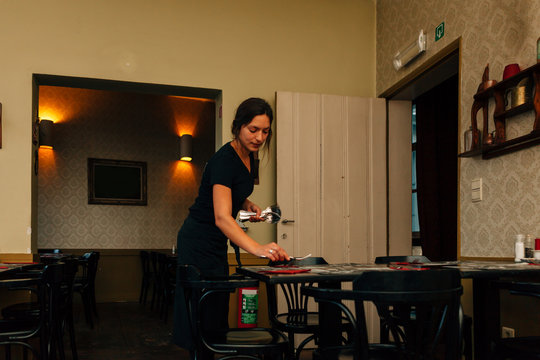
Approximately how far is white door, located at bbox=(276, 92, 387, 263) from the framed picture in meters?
4.28

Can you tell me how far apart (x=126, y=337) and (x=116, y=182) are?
3.52m

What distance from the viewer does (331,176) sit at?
15.0 feet

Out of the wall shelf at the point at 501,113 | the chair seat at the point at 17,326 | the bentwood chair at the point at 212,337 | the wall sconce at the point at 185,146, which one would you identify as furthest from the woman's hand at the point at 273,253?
the wall sconce at the point at 185,146

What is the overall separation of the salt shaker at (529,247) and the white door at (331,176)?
1845 mm

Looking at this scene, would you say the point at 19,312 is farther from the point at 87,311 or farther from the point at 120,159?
the point at 120,159

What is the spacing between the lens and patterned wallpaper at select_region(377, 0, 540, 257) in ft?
9.47

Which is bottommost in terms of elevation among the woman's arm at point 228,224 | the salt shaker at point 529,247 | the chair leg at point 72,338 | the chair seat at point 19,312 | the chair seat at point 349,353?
the chair leg at point 72,338

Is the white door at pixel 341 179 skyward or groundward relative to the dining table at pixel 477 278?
skyward

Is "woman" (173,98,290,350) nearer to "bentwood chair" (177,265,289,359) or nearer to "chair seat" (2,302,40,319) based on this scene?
"bentwood chair" (177,265,289,359)

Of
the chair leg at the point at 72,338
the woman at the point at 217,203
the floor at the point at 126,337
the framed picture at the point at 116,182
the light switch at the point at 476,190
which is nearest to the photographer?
the woman at the point at 217,203

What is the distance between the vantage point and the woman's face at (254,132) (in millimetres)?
2111

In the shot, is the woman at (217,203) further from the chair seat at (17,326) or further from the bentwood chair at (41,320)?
the chair seat at (17,326)

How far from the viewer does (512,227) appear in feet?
9.91

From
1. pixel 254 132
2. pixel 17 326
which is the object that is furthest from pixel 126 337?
pixel 254 132
